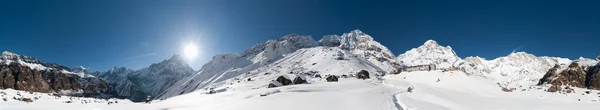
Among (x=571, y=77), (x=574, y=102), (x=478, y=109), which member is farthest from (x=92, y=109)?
(x=571, y=77)

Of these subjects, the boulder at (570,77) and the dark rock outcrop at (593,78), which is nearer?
the dark rock outcrop at (593,78)

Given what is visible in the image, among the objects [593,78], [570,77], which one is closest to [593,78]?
[593,78]

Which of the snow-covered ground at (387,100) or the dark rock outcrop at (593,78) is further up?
the dark rock outcrop at (593,78)

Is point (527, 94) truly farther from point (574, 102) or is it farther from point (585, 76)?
point (585, 76)

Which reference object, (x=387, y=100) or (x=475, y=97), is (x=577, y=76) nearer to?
(x=475, y=97)

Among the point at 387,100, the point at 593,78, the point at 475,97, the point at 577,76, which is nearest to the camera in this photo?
the point at 387,100

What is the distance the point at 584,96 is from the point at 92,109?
37.0 meters

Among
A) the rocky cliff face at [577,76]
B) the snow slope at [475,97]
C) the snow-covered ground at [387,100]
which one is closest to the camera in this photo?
the snow-covered ground at [387,100]

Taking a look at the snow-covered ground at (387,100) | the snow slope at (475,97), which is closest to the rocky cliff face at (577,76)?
the snow slope at (475,97)

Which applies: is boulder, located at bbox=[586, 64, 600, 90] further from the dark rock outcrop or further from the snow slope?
the snow slope

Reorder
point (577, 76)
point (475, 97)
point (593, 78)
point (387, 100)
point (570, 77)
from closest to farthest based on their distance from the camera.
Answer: point (387, 100), point (475, 97), point (593, 78), point (577, 76), point (570, 77)

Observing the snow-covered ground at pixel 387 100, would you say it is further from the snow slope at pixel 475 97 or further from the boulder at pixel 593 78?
the boulder at pixel 593 78

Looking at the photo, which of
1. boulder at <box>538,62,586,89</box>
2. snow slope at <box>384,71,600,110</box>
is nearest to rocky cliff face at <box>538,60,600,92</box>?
boulder at <box>538,62,586,89</box>

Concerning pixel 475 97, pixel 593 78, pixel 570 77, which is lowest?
pixel 475 97
